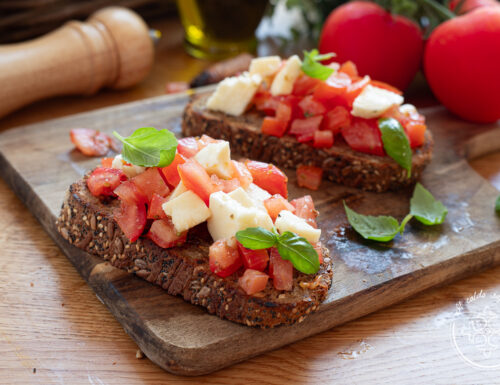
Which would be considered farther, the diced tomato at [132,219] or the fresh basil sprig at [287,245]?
the diced tomato at [132,219]

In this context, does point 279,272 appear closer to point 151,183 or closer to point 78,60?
point 151,183

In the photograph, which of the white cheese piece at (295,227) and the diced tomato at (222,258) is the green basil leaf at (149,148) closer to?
the diced tomato at (222,258)

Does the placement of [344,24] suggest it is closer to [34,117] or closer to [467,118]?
[467,118]

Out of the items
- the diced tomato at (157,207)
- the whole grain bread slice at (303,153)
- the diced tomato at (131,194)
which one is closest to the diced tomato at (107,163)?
the diced tomato at (131,194)

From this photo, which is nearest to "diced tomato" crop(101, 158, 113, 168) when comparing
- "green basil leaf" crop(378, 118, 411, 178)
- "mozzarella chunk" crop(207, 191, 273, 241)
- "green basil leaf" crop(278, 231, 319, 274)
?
"mozzarella chunk" crop(207, 191, 273, 241)

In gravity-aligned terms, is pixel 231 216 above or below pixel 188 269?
above

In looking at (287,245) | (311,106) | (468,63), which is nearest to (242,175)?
(287,245)
